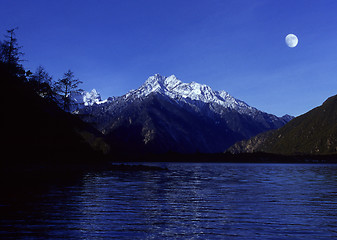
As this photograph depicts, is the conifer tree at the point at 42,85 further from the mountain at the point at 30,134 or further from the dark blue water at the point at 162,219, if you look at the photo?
the dark blue water at the point at 162,219

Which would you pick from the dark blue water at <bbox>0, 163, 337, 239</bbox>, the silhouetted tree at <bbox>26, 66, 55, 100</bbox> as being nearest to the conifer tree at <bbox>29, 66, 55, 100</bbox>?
the silhouetted tree at <bbox>26, 66, 55, 100</bbox>

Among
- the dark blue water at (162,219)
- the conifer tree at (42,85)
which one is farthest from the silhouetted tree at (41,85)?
the dark blue water at (162,219)

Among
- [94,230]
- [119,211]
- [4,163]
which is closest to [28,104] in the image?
[4,163]

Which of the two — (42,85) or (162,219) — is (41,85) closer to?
(42,85)

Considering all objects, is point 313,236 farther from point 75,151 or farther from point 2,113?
point 75,151

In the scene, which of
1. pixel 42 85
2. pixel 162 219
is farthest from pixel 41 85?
pixel 162 219

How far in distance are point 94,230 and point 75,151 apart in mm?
84617

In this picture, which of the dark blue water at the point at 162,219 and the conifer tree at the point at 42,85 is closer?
the dark blue water at the point at 162,219

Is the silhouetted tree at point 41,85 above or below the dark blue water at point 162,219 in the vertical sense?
above

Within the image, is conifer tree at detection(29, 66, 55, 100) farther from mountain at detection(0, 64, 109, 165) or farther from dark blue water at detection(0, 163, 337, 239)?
dark blue water at detection(0, 163, 337, 239)

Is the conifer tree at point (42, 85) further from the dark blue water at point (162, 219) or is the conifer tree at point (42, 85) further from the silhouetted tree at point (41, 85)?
the dark blue water at point (162, 219)

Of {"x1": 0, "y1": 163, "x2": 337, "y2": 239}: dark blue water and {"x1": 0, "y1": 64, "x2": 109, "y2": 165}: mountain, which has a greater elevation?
{"x1": 0, "y1": 64, "x2": 109, "y2": 165}: mountain

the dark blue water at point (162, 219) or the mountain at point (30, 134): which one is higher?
the mountain at point (30, 134)

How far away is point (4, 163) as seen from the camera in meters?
58.8
